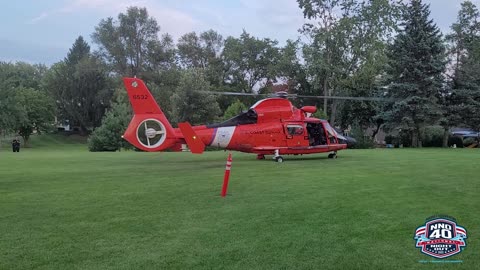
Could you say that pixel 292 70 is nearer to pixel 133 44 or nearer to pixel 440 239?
pixel 133 44

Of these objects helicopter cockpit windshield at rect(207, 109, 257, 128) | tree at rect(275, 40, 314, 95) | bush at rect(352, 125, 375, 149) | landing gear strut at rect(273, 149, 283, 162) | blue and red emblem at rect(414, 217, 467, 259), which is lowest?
blue and red emblem at rect(414, 217, 467, 259)

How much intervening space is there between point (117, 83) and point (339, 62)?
2893 centimetres

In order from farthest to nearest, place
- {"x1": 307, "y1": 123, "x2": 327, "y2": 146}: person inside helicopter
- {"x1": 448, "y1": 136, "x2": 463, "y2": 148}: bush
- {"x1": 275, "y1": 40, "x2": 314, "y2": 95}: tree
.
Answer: {"x1": 275, "y1": 40, "x2": 314, "y2": 95}: tree
{"x1": 448, "y1": 136, "x2": 463, "y2": 148}: bush
{"x1": 307, "y1": 123, "x2": 327, "y2": 146}: person inside helicopter

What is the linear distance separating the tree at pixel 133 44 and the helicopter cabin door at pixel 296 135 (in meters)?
40.0

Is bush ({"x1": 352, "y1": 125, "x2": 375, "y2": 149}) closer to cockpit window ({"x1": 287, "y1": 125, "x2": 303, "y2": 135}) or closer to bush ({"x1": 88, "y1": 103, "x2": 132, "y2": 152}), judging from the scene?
cockpit window ({"x1": 287, "y1": 125, "x2": 303, "y2": 135})

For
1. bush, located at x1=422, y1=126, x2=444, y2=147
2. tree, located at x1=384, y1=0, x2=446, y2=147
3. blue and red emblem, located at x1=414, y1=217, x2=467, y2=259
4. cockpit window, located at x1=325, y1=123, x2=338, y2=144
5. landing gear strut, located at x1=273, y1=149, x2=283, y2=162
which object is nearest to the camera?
blue and red emblem, located at x1=414, y1=217, x2=467, y2=259

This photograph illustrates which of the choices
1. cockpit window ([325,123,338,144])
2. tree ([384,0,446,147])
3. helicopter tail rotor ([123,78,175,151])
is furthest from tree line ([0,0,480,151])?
helicopter tail rotor ([123,78,175,151])

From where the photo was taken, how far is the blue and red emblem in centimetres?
461

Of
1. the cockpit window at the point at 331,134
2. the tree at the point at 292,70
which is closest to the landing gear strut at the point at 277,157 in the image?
the cockpit window at the point at 331,134

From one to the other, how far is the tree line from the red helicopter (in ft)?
42.6

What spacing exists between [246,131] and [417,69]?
2154 cm

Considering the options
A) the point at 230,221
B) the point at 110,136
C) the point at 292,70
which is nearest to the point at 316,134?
the point at 230,221

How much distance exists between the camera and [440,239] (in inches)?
186

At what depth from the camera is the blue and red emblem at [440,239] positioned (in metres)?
4.61
